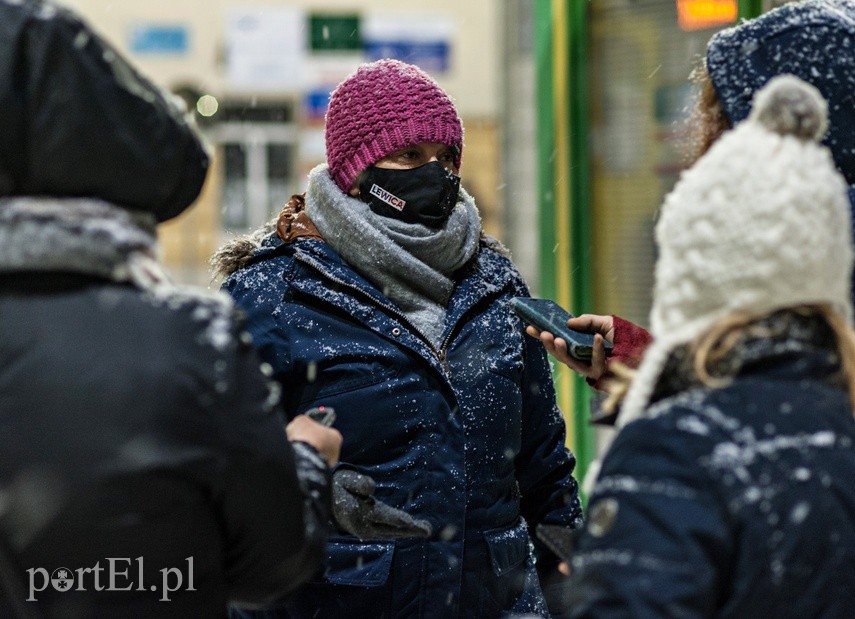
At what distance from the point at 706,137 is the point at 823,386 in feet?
2.22

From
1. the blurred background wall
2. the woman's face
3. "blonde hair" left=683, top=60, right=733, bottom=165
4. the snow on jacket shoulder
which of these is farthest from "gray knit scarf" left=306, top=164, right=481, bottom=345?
the blurred background wall

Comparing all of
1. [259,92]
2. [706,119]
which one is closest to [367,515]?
[706,119]

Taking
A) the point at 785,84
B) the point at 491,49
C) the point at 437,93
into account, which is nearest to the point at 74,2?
the point at 491,49

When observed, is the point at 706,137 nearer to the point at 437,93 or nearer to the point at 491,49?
the point at 437,93

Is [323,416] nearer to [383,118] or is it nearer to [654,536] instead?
[654,536]

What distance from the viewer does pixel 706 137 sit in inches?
90.5

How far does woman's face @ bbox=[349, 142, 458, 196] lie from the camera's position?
3.14m

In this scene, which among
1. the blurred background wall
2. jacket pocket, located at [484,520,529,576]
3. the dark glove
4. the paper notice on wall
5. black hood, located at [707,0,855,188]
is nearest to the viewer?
black hood, located at [707,0,855,188]

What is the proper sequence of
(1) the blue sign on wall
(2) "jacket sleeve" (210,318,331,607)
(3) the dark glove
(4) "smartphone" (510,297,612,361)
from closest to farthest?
1. (2) "jacket sleeve" (210,318,331,607)
2. (3) the dark glove
3. (4) "smartphone" (510,297,612,361)
4. (1) the blue sign on wall

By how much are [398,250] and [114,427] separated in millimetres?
1284

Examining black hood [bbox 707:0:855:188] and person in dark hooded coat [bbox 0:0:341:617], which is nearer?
person in dark hooded coat [bbox 0:0:341:617]

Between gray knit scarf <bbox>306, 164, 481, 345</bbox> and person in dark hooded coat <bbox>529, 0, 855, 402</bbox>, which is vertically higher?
person in dark hooded coat <bbox>529, 0, 855, 402</bbox>

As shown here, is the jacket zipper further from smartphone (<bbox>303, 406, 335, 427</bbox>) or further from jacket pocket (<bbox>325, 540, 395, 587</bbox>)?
smartphone (<bbox>303, 406, 335, 427</bbox>)

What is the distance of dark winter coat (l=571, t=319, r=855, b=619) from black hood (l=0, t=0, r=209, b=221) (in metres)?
0.81
